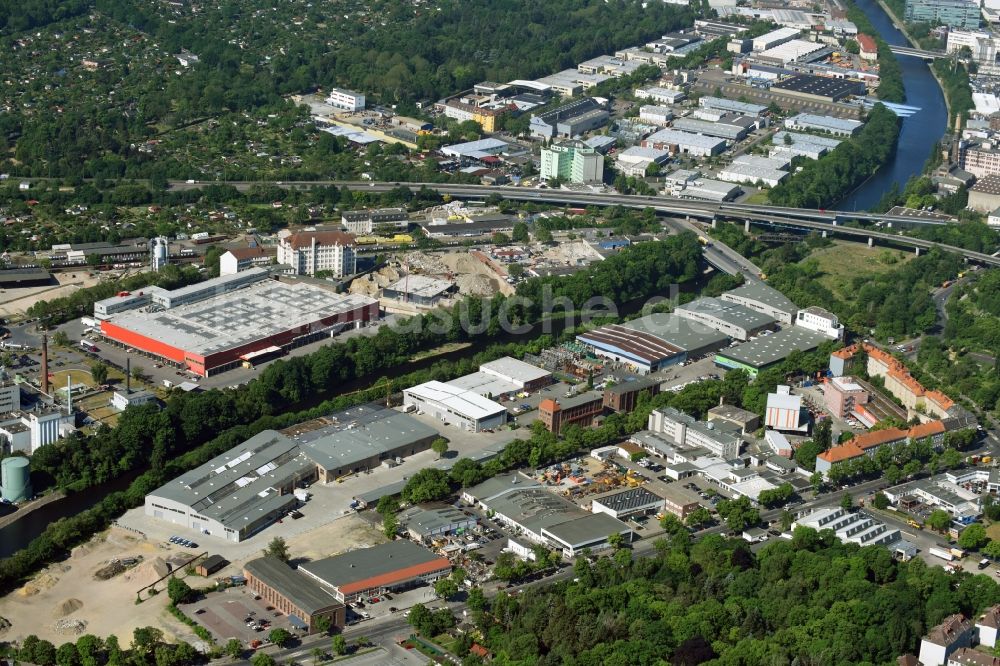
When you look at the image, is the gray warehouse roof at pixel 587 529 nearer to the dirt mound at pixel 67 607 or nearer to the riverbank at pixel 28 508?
the dirt mound at pixel 67 607

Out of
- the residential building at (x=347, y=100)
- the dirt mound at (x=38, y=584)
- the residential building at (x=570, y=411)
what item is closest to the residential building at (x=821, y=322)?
the residential building at (x=570, y=411)

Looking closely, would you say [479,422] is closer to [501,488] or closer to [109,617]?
[501,488]

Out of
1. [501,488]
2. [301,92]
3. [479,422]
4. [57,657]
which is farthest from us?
[301,92]

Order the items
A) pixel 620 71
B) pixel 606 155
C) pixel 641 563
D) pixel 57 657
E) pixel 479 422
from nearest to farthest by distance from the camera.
A: pixel 57 657 → pixel 641 563 → pixel 479 422 → pixel 606 155 → pixel 620 71

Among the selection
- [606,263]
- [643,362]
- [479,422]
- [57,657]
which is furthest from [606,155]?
[57,657]

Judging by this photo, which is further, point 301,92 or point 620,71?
point 620,71

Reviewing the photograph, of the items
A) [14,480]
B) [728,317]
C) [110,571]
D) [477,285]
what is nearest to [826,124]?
[728,317]
